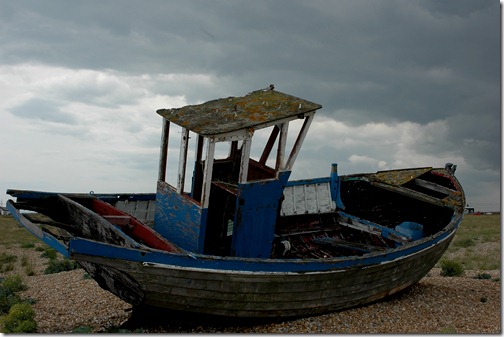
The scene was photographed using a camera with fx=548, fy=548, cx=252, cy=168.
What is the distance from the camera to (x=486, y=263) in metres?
19.6

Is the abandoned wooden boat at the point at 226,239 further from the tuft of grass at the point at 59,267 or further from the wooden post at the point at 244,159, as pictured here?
the tuft of grass at the point at 59,267

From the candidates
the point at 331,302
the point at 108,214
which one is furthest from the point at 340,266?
the point at 108,214

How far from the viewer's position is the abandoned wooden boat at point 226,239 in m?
8.03

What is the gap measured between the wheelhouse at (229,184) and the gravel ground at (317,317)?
4.22 ft

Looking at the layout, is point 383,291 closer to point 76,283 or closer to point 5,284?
point 76,283

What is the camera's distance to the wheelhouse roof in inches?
360

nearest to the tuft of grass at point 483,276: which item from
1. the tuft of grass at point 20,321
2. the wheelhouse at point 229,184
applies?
the wheelhouse at point 229,184

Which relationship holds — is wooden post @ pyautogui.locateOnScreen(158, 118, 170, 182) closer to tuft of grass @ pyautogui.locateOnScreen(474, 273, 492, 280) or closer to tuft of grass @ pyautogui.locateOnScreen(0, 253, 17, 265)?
tuft of grass @ pyautogui.locateOnScreen(474, 273, 492, 280)

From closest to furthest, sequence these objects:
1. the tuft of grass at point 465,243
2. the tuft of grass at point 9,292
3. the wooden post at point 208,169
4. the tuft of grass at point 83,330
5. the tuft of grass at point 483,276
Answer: the wooden post at point 208,169, the tuft of grass at point 83,330, the tuft of grass at point 9,292, the tuft of grass at point 483,276, the tuft of grass at point 465,243

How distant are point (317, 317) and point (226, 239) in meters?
2.13

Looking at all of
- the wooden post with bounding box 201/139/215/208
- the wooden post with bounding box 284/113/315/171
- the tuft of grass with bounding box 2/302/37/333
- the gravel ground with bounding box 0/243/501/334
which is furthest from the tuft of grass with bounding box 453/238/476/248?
the tuft of grass with bounding box 2/302/37/333

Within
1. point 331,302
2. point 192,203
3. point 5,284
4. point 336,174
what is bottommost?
point 5,284

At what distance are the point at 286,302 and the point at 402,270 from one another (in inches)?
128

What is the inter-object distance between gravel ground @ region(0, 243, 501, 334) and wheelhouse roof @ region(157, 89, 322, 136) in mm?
3204
